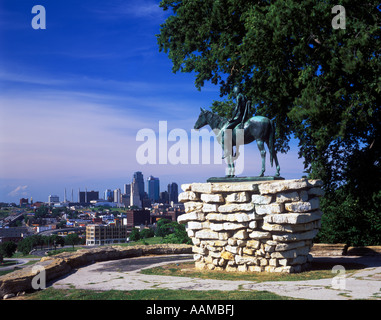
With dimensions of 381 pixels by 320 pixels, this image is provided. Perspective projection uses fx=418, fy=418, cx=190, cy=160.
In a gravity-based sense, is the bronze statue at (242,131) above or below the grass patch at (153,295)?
above

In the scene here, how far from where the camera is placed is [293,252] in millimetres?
11781

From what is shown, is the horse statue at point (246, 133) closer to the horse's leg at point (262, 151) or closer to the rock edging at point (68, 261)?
the horse's leg at point (262, 151)

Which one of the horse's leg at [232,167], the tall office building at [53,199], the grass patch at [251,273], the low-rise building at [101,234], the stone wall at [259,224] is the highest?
the horse's leg at [232,167]

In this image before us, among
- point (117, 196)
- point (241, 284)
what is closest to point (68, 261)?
point (241, 284)

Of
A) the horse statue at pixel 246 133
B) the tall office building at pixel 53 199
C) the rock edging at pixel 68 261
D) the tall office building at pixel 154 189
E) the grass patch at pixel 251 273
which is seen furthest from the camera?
the tall office building at pixel 53 199

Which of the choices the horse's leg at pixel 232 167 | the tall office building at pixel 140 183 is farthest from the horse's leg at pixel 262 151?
the tall office building at pixel 140 183

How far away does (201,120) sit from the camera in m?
13.9

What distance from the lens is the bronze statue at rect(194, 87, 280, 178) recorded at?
12766 mm

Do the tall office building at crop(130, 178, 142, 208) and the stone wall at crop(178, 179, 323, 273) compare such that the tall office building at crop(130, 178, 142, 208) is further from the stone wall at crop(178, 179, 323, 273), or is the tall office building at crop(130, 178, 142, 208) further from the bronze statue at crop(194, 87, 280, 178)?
the stone wall at crop(178, 179, 323, 273)

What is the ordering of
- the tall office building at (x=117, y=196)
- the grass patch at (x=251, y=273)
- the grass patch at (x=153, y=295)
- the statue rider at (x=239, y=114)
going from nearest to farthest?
the grass patch at (x=153, y=295)
the grass patch at (x=251, y=273)
the statue rider at (x=239, y=114)
the tall office building at (x=117, y=196)

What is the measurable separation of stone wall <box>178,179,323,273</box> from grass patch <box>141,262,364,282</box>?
1.38 feet

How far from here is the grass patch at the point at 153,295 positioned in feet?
26.8

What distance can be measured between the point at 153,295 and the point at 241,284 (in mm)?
2423
